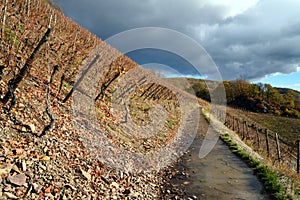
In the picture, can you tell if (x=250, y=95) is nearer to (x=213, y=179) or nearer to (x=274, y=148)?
(x=274, y=148)

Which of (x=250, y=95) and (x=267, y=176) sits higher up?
(x=250, y=95)

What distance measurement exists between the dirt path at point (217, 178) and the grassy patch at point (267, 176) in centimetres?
23

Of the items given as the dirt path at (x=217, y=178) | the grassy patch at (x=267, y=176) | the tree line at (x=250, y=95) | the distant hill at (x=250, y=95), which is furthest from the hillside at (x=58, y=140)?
the tree line at (x=250, y=95)

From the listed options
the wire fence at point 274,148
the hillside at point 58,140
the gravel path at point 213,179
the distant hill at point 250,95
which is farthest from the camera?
the distant hill at point 250,95

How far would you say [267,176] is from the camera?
313 inches

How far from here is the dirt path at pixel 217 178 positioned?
678 cm

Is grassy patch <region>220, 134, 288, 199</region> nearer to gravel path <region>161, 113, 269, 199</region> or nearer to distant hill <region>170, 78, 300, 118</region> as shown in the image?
gravel path <region>161, 113, 269, 199</region>

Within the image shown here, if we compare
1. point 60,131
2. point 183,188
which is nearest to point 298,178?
point 183,188

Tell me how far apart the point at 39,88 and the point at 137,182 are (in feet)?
16.3

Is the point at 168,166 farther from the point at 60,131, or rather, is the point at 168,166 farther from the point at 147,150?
the point at 60,131

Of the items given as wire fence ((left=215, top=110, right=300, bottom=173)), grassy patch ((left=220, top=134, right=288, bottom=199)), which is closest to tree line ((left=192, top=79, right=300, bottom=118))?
wire fence ((left=215, top=110, right=300, bottom=173))

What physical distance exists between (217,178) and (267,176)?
6.27ft

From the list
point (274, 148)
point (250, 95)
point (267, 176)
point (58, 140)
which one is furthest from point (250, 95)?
point (58, 140)

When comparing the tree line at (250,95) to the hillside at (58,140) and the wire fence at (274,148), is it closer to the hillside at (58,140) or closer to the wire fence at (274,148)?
the wire fence at (274,148)
